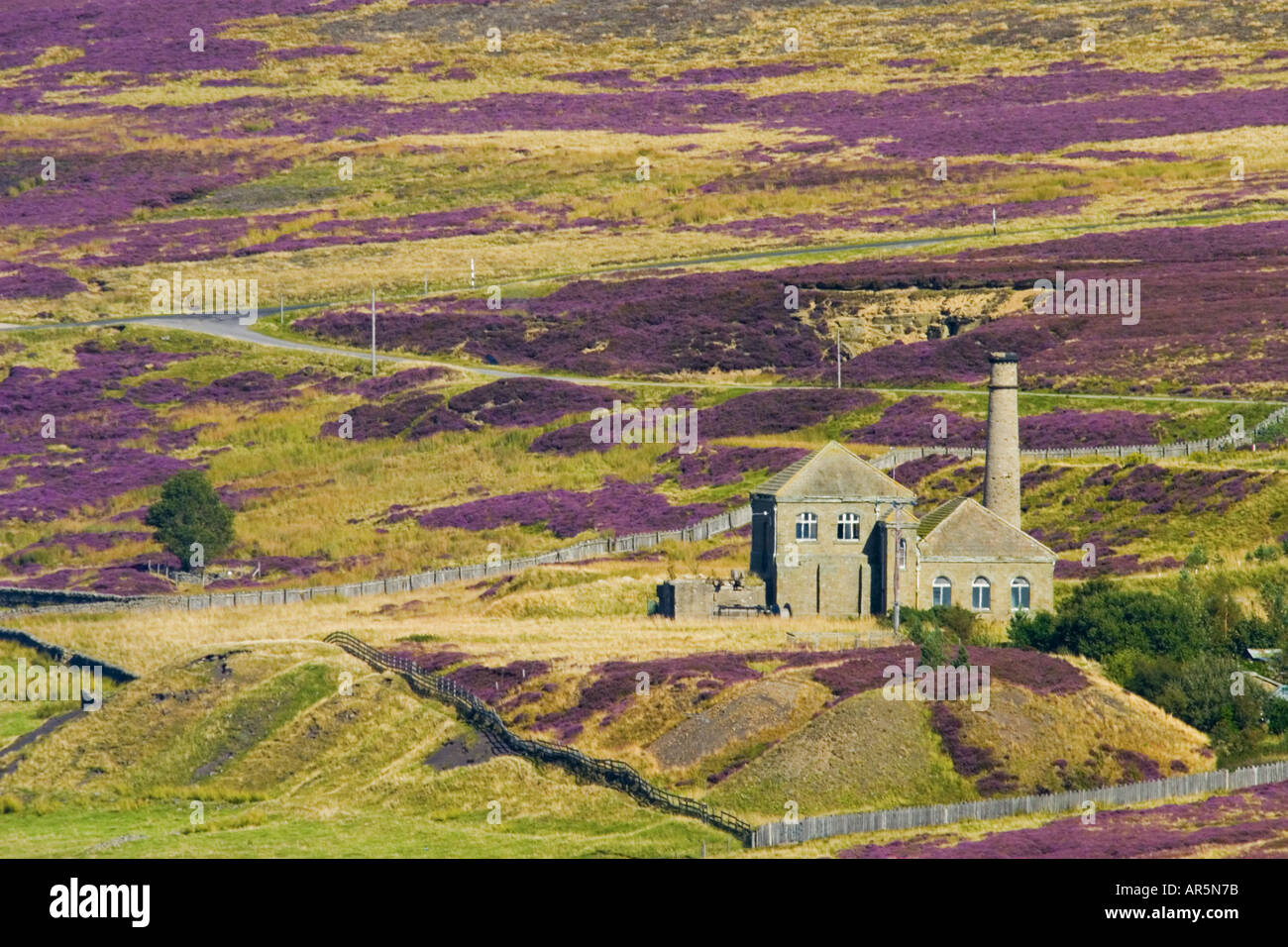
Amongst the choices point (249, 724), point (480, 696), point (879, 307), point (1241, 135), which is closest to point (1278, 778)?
point (480, 696)

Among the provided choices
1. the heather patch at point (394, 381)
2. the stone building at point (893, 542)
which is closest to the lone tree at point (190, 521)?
the heather patch at point (394, 381)

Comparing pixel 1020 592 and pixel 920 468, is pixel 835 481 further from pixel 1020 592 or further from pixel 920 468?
pixel 920 468

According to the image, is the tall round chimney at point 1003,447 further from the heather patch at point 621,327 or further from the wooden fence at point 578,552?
the heather patch at point 621,327

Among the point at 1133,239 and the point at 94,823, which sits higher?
the point at 1133,239

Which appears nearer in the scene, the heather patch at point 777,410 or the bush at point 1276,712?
the bush at point 1276,712

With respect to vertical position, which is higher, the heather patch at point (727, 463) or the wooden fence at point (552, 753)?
the heather patch at point (727, 463)

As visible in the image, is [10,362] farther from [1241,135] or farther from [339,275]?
[1241,135]
